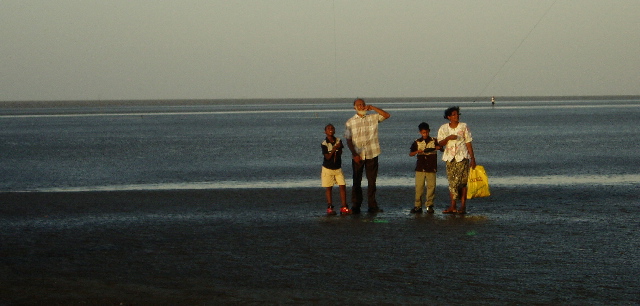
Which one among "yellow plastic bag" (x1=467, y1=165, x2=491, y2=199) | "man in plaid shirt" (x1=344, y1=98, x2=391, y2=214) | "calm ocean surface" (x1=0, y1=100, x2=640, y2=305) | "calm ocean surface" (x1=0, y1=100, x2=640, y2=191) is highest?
"man in plaid shirt" (x1=344, y1=98, x2=391, y2=214)

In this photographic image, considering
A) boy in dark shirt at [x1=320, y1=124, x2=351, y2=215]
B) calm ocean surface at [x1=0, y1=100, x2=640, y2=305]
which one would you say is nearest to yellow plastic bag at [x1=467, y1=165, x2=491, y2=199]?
calm ocean surface at [x1=0, y1=100, x2=640, y2=305]

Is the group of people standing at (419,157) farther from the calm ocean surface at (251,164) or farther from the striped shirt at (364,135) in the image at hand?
the calm ocean surface at (251,164)

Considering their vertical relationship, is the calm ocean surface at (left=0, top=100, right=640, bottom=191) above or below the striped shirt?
below

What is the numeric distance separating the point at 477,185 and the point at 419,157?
2.94 ft

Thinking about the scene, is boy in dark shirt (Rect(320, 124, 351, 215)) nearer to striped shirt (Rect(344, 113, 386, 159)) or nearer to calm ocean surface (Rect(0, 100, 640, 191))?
striped shirt (Rect(344, 113, 386, 159))

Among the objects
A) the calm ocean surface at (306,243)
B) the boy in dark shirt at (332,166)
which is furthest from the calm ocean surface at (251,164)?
the boy in dark shirt at (332,166)

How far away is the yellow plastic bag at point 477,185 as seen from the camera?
11609 mm

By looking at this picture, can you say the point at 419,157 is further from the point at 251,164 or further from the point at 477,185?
the point at 251,164

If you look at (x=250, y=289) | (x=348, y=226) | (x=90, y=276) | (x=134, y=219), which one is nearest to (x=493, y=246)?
(x=348, y=226)

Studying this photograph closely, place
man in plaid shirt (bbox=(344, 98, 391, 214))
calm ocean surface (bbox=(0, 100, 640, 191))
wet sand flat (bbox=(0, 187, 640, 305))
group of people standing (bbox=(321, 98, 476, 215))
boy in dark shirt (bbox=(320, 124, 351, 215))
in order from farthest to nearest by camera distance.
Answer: calm ocean surface (bbox=(0, 100, 640, 191))
man in plaid shirt (bbox=(344, 98, 391, 214))
boy in dark shirt (bbox=(320, 124, 351, 215))
group of people standing (bbox=(321, 98, 476, 215))
wet sand flat (bbox=(0, 187, 640, 305))

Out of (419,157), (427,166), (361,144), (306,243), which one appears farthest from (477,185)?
(306,243)

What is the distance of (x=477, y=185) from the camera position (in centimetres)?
1162

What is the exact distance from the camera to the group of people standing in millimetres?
11453

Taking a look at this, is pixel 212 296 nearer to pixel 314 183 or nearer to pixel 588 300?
pixel 588 300
